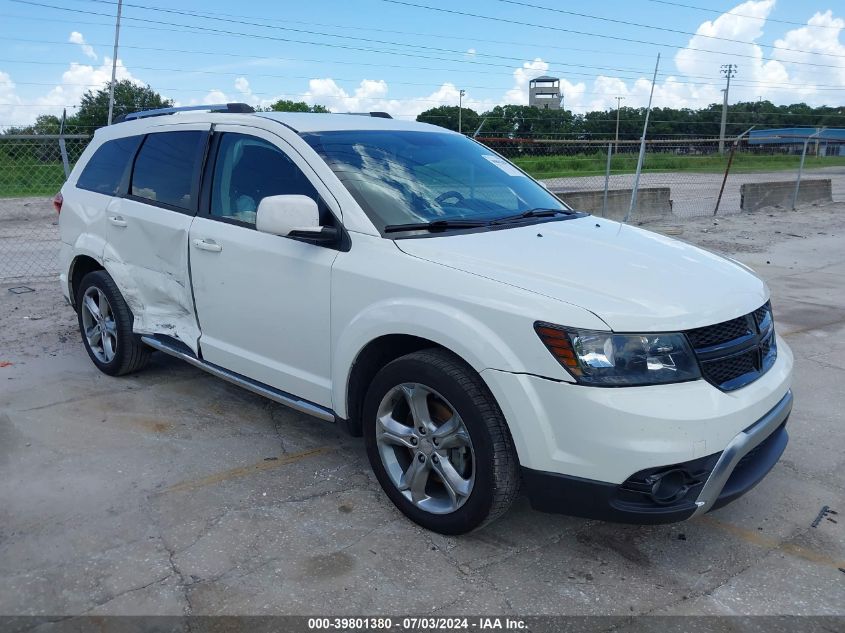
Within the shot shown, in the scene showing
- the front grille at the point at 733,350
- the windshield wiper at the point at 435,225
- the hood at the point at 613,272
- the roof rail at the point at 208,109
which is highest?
the roof rail at the point at 208,109

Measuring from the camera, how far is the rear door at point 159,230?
4297 millimetres

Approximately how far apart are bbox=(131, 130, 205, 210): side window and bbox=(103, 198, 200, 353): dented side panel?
9cm

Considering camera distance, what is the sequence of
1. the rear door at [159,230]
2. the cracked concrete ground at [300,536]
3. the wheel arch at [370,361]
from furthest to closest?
the rear door at [159,230], the wheel arch at [370,361], the cracked concrete ground at [300,536]

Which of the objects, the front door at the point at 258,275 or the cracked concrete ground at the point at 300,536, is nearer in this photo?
the cracked concrete ground at the point at 300,536

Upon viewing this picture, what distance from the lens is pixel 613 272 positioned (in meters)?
3.05

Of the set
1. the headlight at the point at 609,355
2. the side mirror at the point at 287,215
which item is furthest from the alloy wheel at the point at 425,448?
the side mirror at the point at 287,215

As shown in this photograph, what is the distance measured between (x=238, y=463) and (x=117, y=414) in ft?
3.68

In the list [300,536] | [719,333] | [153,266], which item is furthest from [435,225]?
[153,266]

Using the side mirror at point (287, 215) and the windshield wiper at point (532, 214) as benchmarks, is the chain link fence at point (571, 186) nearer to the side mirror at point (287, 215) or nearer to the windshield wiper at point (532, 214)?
the side mirror at point (287, 215)

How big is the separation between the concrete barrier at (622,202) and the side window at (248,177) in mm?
9321

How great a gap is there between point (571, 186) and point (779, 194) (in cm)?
582

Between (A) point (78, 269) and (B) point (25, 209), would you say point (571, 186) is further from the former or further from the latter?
(A) point (78, 269)

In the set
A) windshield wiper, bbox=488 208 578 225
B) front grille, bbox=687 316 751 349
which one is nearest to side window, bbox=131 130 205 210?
windshield wiper, bbox=488 208 578 225

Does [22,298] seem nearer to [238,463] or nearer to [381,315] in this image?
[238,463]
